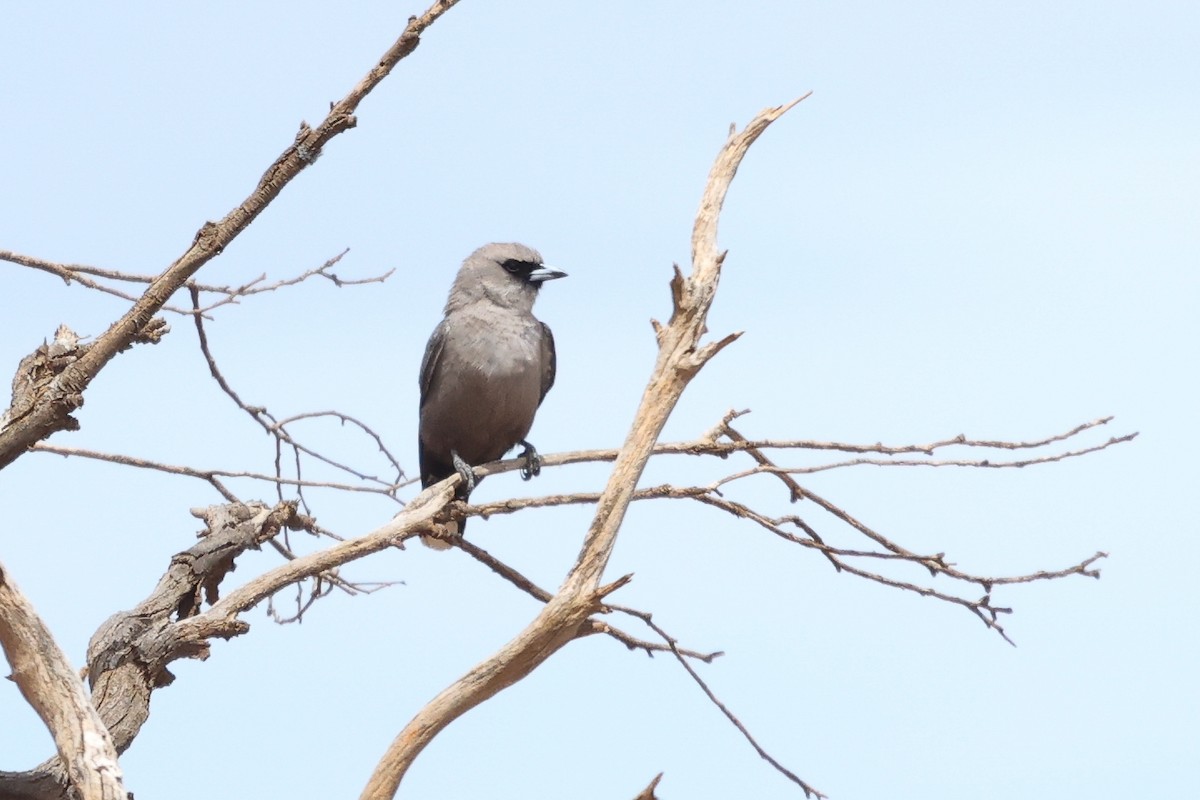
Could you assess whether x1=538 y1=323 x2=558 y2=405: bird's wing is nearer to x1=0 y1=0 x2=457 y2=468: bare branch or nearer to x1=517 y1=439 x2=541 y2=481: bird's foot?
x1=517 y1=439 x2=541 y2=481: bird's foot

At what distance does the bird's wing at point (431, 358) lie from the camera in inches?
272

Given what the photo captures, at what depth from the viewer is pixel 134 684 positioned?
4.05 meters

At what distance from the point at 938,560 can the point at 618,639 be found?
1.02 m

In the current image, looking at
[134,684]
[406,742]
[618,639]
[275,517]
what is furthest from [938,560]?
[134,684]

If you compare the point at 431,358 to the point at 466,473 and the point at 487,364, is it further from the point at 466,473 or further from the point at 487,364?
the point at 466,473

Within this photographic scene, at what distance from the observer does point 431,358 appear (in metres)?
6.96

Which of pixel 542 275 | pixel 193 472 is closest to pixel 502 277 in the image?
pixel 542 275

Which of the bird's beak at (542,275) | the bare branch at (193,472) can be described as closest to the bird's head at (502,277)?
the bird's beak at (542,275)

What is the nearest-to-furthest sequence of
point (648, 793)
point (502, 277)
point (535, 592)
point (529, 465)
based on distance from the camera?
point (648, 793) → point (535, 592) → point (529, 465) → point (502, 277)

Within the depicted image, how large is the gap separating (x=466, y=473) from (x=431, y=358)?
130 centimetres

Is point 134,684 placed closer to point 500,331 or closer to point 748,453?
point 748,453

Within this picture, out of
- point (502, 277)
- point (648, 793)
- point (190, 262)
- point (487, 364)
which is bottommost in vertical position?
point (648, 793)

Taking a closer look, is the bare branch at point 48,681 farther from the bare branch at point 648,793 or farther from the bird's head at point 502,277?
the bird's head at point 502,277

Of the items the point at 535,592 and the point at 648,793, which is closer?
the point at 648,793
